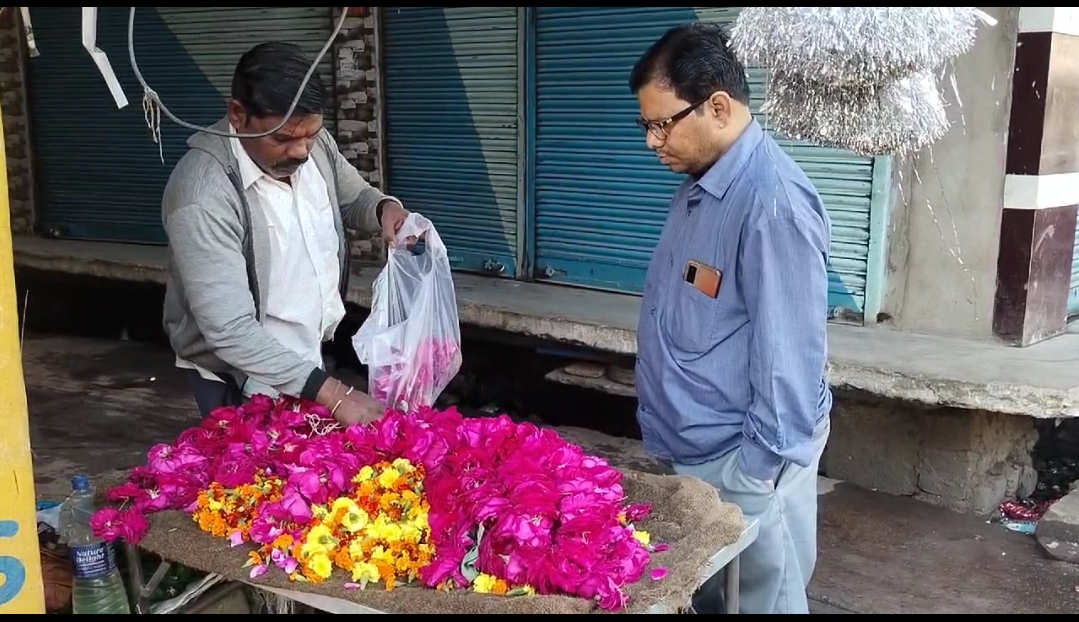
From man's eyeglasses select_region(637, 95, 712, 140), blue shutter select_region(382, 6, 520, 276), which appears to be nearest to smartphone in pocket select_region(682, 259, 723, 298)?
man's eyeglasses select_region(637, 95, 712, 140)

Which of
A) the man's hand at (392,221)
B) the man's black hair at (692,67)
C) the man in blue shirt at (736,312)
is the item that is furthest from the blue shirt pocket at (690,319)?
the man's hand at (392,221)

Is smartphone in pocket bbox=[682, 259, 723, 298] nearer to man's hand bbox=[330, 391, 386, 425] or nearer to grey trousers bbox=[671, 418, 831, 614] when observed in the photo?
grey trousers bbox=[671, 418, 831, 614]

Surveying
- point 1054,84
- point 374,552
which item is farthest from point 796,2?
point 1054,84

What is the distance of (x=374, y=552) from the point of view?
1.91 metres

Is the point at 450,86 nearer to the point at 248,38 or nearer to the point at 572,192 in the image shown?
the point at 572,192

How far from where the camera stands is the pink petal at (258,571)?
192cm

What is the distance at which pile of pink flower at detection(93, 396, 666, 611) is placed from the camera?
71.9 inches

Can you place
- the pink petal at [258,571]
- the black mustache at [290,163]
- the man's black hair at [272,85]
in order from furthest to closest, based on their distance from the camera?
1. the black mustache at [290,163]
2. the man's black hair at [272,85]
3. the pink petal at [258,571]

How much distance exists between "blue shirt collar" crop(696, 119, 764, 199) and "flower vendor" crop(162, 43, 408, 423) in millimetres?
1025

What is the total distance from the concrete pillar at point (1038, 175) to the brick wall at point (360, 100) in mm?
3905

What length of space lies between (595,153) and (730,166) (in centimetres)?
323

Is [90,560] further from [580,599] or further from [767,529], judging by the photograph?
[767,529]

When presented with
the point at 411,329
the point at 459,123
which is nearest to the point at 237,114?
the point at 411,329

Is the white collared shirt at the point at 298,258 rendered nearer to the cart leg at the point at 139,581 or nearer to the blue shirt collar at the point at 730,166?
the cart leg at the point at 139,581
